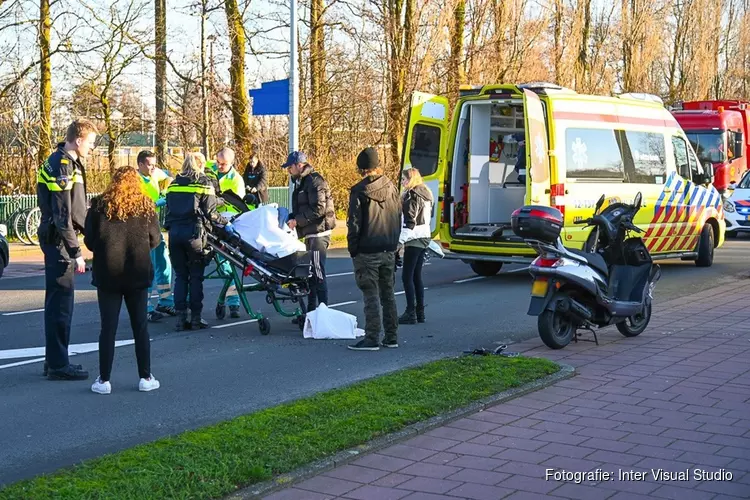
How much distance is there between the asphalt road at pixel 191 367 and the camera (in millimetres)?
6582

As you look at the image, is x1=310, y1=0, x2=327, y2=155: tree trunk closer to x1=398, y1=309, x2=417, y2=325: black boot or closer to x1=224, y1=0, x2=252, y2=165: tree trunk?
x1=224, y1=0, x2=252, y2=165: tree trunk

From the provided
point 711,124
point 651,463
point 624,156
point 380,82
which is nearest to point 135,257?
point 651,463

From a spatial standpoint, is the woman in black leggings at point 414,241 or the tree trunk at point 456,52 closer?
the woman in black leggings at point 414,241

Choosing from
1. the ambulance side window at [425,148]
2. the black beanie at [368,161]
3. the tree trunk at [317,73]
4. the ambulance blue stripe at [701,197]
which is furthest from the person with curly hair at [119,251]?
the tree trunk at [317,73]

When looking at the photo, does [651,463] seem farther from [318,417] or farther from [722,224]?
[722,224]

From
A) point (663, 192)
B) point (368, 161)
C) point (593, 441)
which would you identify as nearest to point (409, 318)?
point (368, 161)

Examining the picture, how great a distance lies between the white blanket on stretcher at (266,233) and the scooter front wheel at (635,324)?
11.1ft

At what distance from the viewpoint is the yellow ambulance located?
14.4m

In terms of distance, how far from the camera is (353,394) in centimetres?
727

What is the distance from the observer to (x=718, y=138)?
96.0 feet

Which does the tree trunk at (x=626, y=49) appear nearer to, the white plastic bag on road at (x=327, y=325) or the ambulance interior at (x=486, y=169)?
the ambulance interior at (x=486, y=169)

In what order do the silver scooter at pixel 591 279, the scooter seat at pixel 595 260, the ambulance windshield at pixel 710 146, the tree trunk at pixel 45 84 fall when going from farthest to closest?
the ambulance windshield at pixel 710 146 < the tree trunk at pixel 45 84 < the scooter seat at pixel 595 260 < the silver scooter at pixel 591 279

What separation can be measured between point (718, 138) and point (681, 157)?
13.1 m

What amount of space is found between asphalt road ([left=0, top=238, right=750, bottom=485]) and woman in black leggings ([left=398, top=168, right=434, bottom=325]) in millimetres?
287
